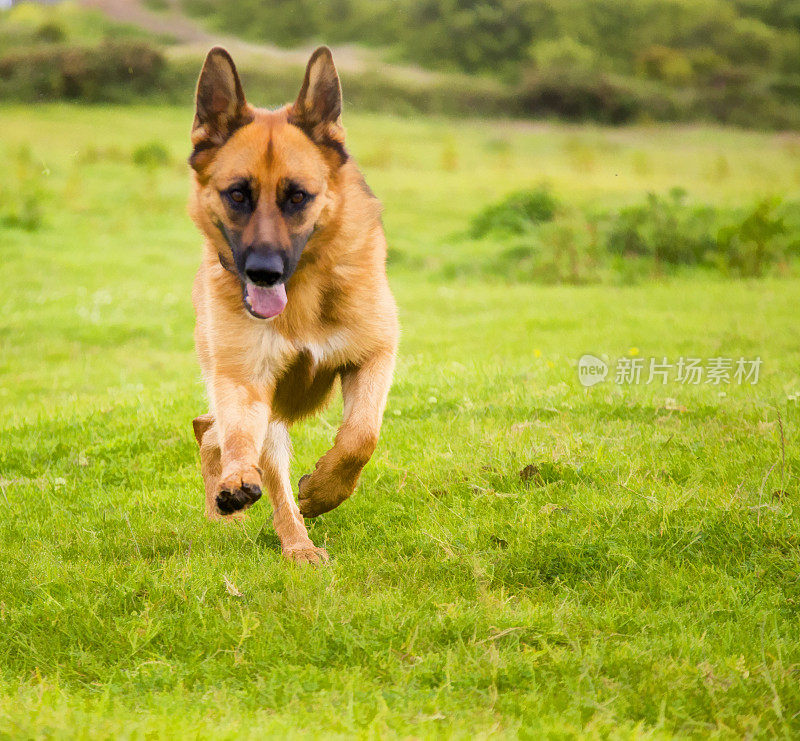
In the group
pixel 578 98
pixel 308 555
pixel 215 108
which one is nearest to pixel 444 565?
pixel 308 555

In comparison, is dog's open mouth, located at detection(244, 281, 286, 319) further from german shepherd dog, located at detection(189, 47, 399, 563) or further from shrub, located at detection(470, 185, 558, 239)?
shrub, located at detection(470, 185, 558, 239)

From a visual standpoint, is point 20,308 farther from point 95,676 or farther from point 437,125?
point 437,125

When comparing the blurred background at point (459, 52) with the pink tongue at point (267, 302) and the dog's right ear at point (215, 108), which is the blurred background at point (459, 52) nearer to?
the dog's right ear at point (215, 108)

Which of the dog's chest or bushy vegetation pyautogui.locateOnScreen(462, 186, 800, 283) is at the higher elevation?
Result: the dog's chest

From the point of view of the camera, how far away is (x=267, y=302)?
432 centimetres

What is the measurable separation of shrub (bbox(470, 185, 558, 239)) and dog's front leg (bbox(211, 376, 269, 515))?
49.7 ft

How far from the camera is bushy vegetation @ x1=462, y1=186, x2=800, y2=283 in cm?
1538

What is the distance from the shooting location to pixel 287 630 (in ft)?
12.5

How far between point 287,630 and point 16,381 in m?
7.33

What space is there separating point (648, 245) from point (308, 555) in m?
13.2

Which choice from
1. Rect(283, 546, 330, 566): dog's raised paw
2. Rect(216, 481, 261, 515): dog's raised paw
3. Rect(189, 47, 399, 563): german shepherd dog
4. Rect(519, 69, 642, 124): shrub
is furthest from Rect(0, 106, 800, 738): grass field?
Rect(519, 69, 642, 124): shrub

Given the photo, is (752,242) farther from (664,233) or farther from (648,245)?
(648,245)

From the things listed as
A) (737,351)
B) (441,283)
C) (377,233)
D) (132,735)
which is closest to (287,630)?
(132,735)

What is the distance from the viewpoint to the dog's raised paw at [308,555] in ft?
14.5
